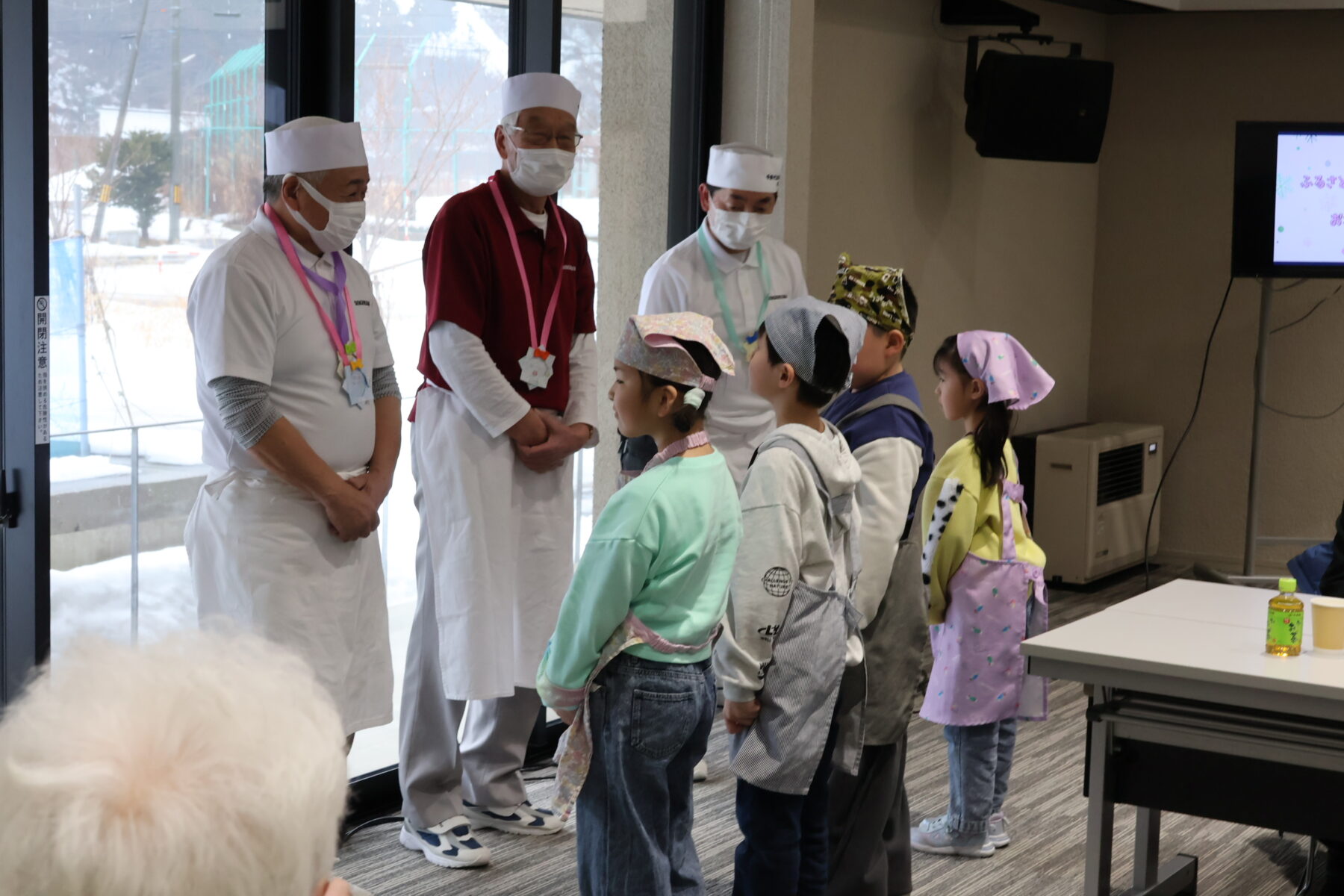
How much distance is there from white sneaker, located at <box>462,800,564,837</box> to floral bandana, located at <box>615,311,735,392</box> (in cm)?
146

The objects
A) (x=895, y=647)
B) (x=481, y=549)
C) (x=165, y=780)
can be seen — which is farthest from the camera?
(x=481, y=549)

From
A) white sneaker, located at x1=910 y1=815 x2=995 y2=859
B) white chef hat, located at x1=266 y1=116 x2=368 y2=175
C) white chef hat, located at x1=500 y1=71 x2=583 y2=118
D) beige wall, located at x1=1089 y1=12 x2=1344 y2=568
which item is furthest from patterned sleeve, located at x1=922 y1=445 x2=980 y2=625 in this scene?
beige wall, located at x1=1089 y1=12 x2=1344 y2=568

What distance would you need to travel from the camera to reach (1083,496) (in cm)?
617

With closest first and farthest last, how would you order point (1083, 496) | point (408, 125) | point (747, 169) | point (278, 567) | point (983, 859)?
point (278, 567) < point (983, 859) < point (408, 125) < point (747, 169) < point (1083, 496)

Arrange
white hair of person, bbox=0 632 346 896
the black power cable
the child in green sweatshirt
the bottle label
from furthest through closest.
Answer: the black power cable < the bottle label < the child in green sweatshirt < white hair of person, bbox=0 632 346 896

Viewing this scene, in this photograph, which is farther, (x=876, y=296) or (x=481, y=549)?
(x=481, y=549)

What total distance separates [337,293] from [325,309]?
5 centimetres

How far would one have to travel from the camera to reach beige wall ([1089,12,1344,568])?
6.49 meters

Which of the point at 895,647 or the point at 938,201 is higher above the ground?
the point at 938,201

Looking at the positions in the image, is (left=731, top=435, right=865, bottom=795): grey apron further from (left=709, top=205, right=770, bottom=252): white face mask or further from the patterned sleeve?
(left=709, top=205, right=770, bottom=252): white face mask

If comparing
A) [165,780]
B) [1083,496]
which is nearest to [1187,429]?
[1083,496]

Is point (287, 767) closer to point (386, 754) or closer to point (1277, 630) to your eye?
point (1277, 630)

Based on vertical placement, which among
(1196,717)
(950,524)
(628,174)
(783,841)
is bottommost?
(783,841)

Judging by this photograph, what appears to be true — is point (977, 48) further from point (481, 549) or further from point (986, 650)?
point (481, 549)
